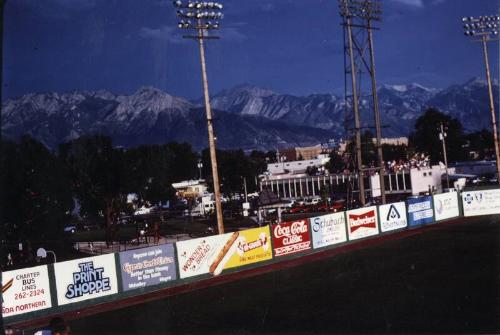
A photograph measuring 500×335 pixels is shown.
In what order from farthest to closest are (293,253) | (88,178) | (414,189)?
(414,189) < (88,178) < (293,253)

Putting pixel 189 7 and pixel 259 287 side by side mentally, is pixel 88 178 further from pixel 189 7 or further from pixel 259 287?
pixel 259 287

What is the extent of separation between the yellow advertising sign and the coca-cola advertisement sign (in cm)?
54

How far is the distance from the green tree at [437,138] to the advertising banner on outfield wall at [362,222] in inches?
3435

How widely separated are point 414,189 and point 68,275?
2360 inches

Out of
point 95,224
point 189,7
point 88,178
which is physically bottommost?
point 95,224

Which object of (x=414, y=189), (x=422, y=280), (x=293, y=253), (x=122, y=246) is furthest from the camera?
(x=414, y=189)

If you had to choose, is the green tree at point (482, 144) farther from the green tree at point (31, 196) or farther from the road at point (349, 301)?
the road at point (349, 301)

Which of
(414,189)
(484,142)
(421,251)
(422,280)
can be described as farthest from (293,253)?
(484,142)

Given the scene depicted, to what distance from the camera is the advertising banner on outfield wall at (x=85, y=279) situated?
1969 cm

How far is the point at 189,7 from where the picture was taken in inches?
1125

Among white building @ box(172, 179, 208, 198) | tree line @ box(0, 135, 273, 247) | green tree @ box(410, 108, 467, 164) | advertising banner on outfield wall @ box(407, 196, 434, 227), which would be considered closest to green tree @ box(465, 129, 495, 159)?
green tree @ box(410, 108, 467, 164)

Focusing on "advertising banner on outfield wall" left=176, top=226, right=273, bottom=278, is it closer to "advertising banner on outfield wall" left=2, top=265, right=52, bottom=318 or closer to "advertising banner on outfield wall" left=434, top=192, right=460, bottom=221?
"advertising banner on outfield wall" left=2, top=265, right=52, bottom=318

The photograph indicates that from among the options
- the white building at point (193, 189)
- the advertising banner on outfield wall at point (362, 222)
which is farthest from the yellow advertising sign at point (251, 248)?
the white building at point (193, 189)

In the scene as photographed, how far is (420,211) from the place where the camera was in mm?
36375
